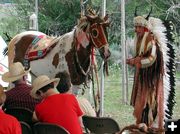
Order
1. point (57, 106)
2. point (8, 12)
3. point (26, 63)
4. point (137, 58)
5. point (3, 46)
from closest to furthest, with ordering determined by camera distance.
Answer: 1. point (57, 106)
2. point (137, 58)
3. point (26, 63)
4. point (3, 46)
5. point (8, 12)

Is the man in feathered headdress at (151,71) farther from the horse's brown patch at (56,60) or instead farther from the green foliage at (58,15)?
the green foliage at (58,15)

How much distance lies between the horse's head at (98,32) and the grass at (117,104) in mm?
1310

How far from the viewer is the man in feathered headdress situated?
13.5ft

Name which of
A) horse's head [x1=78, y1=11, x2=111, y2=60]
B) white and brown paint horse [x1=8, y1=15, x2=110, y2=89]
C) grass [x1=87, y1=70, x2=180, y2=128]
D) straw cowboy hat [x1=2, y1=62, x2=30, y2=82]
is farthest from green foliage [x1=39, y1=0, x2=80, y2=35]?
straw cowboy hat [x1=2, y1=62, x2=30, y2=82]

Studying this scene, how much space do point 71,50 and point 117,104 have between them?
1698 millimetres

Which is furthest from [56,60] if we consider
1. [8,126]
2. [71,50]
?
[8,126]

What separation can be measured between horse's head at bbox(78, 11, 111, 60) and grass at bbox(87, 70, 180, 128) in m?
1.31

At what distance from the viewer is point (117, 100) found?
259 inches

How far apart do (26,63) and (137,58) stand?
1.96 metres

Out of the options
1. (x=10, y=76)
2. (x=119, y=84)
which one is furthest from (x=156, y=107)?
(x=119, y=84)

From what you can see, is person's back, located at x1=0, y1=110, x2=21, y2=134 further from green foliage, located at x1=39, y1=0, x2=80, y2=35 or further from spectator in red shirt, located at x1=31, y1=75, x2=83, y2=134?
green foliage, located at x1=39, y1=0, x2=80, y2=35

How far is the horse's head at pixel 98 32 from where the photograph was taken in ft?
15.1

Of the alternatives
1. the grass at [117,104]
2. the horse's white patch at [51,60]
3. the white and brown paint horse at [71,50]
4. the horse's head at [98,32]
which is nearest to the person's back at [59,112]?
the white and brown paint horse at [71,50]

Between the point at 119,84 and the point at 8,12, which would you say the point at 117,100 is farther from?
the point at 8,12
